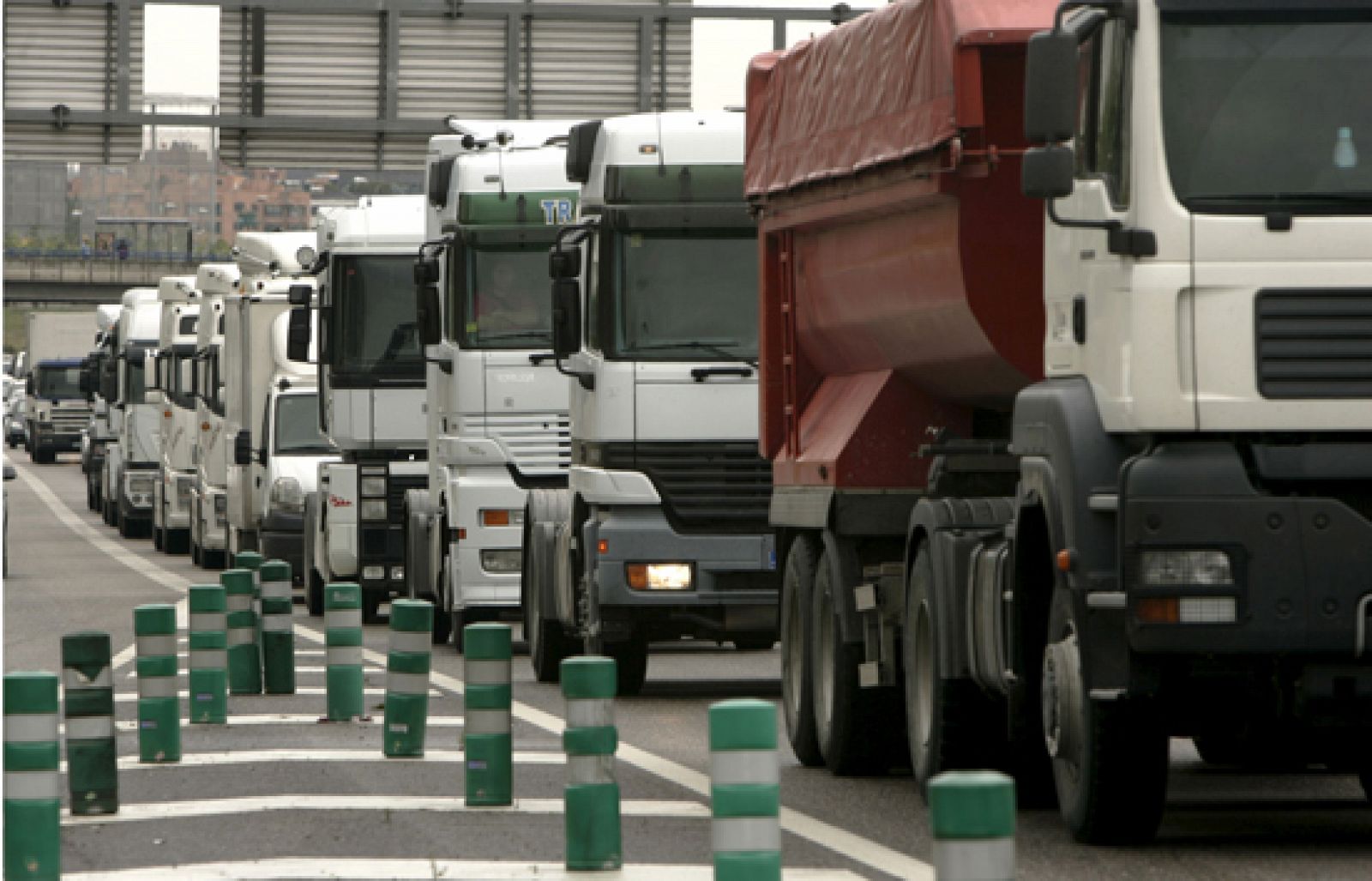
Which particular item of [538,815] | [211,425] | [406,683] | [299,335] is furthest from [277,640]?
[211,425]

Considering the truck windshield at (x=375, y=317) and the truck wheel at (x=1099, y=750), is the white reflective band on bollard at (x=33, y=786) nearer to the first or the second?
the truck wheel at (x=1099, y=750)

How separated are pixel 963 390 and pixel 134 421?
3982 cm

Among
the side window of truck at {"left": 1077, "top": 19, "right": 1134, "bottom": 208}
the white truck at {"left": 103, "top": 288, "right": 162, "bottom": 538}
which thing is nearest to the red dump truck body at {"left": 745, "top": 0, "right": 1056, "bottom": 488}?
the side window of truck at {"left": 1077, "top": 19, "right": 1134, "bottom": 208}

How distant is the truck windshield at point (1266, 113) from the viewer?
10.8 m

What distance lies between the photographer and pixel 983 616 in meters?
12.4

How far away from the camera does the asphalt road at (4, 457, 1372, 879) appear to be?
11.1 meters

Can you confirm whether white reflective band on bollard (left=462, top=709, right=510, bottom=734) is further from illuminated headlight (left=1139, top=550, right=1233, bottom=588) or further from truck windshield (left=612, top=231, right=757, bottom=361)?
truck windshield (left=612, top=231, right=757, bottom=361)

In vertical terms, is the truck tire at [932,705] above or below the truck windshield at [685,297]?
below

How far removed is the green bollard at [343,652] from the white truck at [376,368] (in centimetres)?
954

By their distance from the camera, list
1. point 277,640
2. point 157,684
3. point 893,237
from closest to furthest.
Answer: point 893,237 < point 157,684 < point 277,640

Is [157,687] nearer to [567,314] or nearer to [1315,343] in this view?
[567,314]

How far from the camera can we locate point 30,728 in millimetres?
10625

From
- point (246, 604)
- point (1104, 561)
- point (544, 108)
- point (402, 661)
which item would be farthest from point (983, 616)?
point (544, 108)

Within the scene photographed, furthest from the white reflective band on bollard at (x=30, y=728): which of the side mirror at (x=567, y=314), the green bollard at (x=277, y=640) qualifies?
the side mirror at (x=567, y=314)
